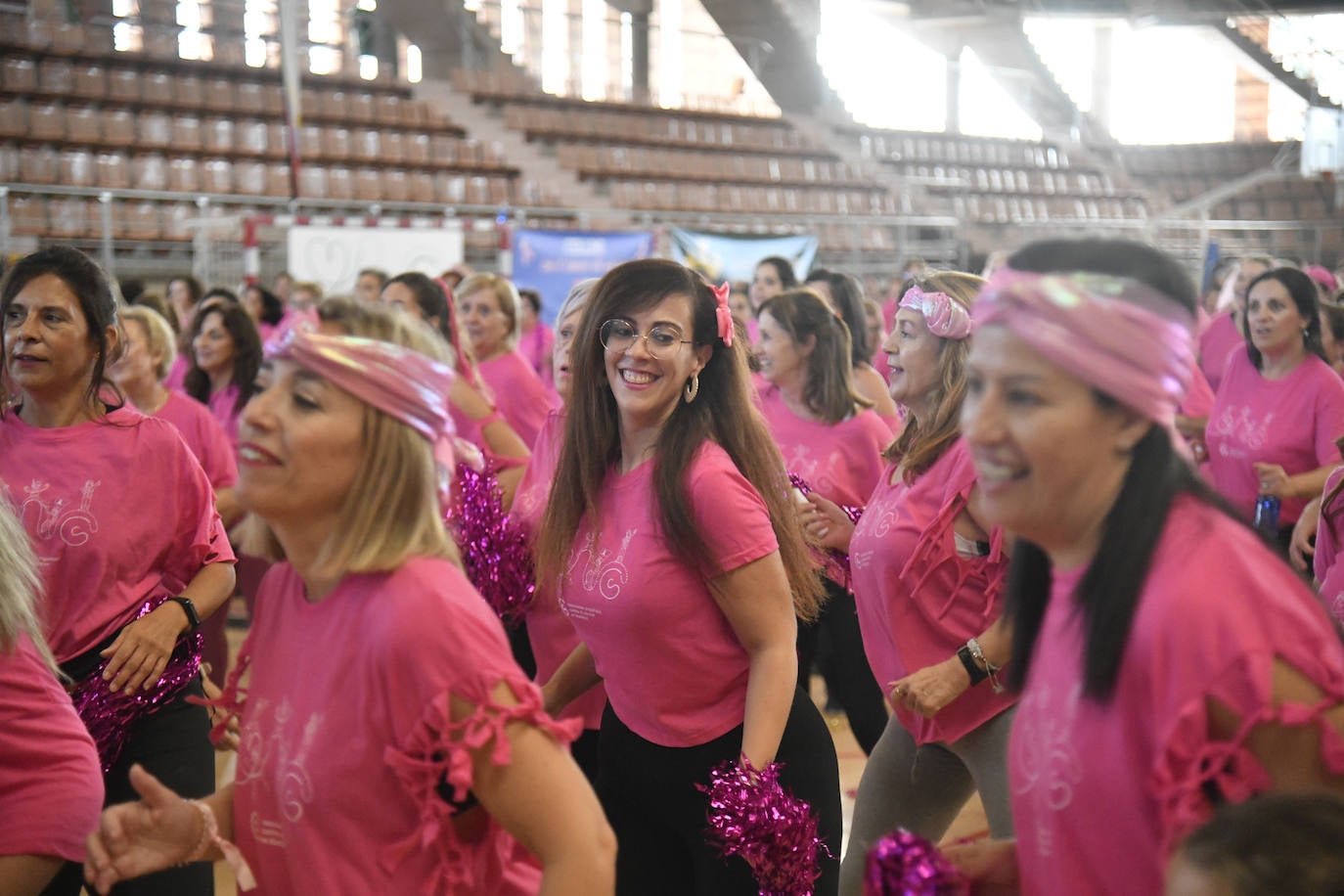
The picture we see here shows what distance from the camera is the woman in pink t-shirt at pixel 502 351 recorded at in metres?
5.52

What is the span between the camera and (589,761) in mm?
3166

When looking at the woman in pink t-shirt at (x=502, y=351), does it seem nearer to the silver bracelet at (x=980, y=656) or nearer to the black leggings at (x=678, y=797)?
the black leggings at (x=678, y=797)

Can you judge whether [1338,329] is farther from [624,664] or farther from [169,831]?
[169,831]

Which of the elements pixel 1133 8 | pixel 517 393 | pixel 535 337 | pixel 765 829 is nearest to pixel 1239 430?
pixel 517 393

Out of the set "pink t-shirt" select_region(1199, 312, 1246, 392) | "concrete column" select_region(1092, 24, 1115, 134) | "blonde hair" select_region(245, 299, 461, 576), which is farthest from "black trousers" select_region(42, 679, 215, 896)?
"concrete column" select_region(1092, 24, 1115, 134)

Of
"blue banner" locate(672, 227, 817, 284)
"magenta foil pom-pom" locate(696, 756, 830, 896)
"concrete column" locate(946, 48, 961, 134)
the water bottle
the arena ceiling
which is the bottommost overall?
"magenta foil pom-pom" locate(696, 756, 830, 896)

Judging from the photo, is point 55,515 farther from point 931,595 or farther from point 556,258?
point 556,258

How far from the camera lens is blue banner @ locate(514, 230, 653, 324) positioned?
1027cm

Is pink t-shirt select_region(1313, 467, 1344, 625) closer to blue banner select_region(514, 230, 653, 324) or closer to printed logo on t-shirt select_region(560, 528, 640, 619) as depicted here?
printed logo on t-shirt select_region(560, 528, 640, 619)

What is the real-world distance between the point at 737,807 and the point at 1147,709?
1065 mm

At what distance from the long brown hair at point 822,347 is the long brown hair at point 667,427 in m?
1.73

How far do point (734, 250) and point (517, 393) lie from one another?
5996mm

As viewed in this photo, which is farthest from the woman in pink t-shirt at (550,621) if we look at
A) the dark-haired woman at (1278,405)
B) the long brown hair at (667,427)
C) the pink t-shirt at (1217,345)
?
the pink t-shirt at (1217,345)

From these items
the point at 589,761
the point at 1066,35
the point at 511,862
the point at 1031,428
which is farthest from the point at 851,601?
the point at 1066,35
